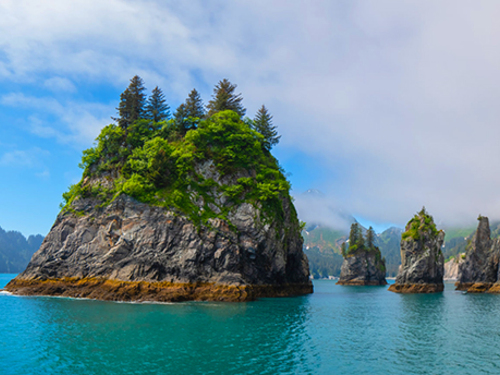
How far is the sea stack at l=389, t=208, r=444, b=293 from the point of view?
103875 mm

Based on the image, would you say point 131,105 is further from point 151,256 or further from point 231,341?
point 231,341

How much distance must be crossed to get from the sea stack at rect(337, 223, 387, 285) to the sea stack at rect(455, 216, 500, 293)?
44373mm

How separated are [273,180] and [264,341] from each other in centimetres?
4552

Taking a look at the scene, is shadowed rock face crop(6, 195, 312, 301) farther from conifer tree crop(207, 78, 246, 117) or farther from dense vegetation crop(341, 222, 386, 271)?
dense vegetation crop(341, 222, 386, 271)

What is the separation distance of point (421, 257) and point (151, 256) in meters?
82.0

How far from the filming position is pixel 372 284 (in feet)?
553

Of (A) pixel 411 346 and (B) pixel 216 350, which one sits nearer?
(B) pixel 216 350

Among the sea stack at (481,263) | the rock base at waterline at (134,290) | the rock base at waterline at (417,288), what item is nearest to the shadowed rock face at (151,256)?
the rock base at waterline at (134,290)

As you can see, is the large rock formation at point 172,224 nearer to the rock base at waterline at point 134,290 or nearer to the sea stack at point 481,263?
the rock base at waterline at point 134,290

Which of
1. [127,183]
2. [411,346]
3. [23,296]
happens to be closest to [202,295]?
[127,183]

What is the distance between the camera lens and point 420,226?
106 metres

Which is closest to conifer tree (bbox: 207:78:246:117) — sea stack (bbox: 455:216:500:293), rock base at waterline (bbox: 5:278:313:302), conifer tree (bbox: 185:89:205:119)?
conifer tree (bbox: 185:89:205:119)

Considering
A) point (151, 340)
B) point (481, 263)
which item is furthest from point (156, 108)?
point (481, 263)

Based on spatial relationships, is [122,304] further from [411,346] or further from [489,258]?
[489,258]
